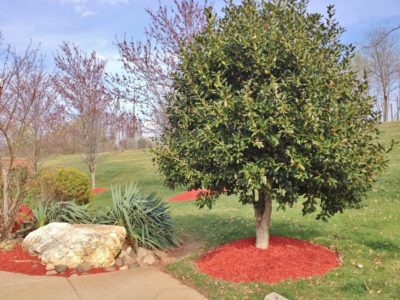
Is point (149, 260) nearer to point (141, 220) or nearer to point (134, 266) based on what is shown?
point (134, 266)

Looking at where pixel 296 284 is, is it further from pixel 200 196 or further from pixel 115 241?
pixel 115 241

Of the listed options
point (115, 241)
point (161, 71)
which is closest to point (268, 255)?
point (115, 241)

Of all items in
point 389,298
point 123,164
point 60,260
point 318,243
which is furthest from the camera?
point 123,164

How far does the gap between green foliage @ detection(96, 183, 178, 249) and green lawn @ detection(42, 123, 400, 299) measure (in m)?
0.79

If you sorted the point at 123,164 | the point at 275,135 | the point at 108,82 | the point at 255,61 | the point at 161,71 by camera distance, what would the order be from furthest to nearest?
the point at 123,164, the point at 108,82, the point at 161,71, the point at 255,61, the point at 275,135

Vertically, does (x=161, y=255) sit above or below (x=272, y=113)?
below

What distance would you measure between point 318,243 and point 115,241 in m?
3.52

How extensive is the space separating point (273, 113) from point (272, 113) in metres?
0.01

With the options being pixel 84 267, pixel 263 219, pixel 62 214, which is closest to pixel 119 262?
pixel 84 267

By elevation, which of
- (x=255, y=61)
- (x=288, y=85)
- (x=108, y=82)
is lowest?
(x=288, y=85)

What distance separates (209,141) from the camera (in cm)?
518

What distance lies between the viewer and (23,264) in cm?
677

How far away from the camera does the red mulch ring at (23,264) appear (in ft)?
20.8

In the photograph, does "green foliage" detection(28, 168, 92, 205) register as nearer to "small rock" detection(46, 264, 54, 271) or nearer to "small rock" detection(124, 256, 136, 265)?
"small rock" detection(46, 264, 54, 271)
